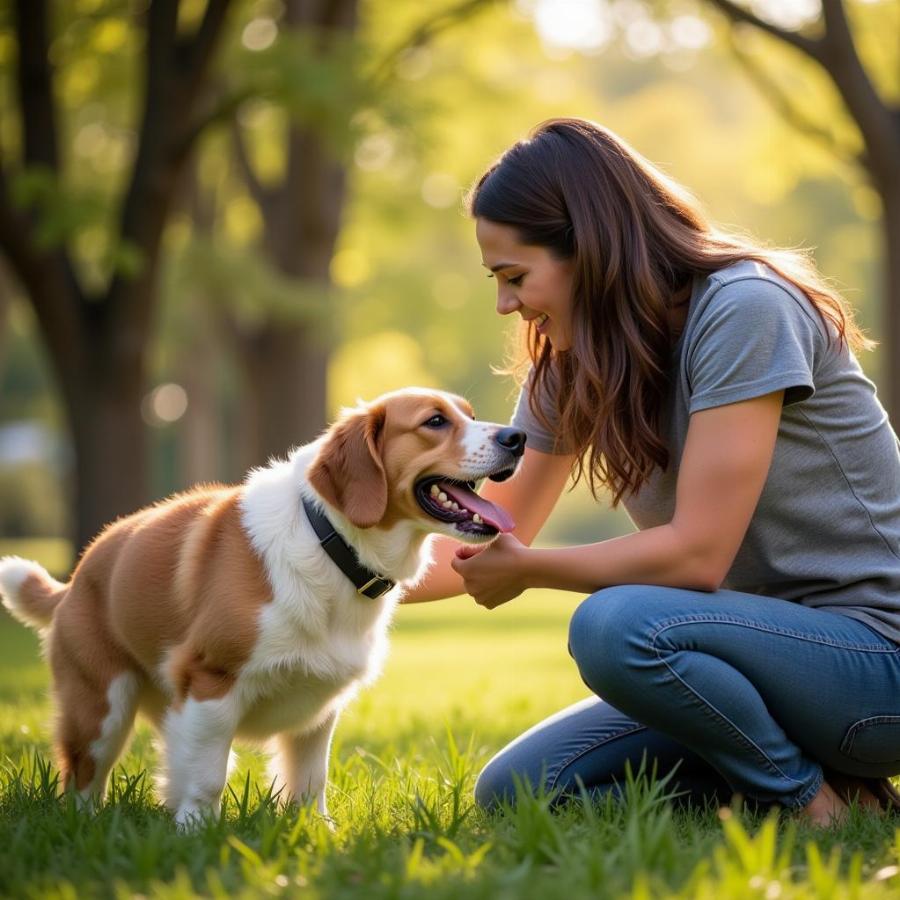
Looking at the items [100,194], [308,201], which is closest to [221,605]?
[100,194]

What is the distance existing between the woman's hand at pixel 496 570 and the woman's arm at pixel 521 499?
0.48 meters

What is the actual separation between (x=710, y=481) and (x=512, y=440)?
74cm

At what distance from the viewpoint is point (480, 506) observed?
12.8 feet

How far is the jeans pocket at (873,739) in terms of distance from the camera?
11.2ft

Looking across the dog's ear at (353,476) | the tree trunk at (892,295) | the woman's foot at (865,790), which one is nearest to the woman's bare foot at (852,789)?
the woman's foot at (865,790)

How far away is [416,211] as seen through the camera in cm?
2067

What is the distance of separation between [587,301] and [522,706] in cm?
306

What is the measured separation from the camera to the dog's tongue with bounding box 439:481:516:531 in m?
3.79

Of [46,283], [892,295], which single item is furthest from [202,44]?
[892,295]

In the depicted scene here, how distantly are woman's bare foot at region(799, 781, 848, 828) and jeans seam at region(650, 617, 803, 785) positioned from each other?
2.9 inches

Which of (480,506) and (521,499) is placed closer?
(480,506)

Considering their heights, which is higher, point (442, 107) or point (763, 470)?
point (442, 107)

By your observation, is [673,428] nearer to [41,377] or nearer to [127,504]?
[127,504]

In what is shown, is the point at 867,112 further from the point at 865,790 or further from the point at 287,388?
the point at 865,790
